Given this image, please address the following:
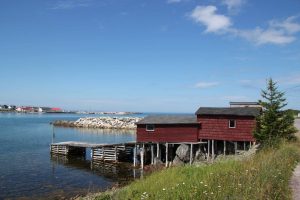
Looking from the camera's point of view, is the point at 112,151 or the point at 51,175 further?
the point at 112,151

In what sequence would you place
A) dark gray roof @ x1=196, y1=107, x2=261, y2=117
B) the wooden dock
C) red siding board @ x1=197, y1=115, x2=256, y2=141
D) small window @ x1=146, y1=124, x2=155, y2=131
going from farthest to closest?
the wooden dock
small window @ x1=146, y1=124, x2=155, y2=131
red siding board @ x1=197, y1=115, x2=256, y2=141
dark gray roof @ x1=196, y1=107, x2=261, y2=117

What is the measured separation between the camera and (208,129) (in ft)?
128

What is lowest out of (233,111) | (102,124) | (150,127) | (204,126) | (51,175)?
(51,175)

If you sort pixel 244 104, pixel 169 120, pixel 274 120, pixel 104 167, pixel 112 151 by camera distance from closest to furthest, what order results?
1. pixel 274 120
2. pixel 169 120
3. pixel 104 167
4. pixel 112 151
5. pixel 244 104

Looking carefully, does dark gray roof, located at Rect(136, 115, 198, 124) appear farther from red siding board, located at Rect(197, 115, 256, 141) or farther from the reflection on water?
the reflection on water

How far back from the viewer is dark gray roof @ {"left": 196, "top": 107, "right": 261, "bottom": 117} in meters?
37.2

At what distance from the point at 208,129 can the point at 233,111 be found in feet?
10.6

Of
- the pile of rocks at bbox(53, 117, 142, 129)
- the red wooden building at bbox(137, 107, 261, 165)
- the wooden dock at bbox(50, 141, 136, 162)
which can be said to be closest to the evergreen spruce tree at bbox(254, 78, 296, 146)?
the red wooden building at bbox(137, 107, 261, 165)

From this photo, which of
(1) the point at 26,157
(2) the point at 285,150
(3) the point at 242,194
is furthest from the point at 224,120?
(3) the point at 242,194

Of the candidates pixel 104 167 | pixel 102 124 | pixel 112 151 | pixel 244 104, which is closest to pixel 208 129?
pixel 244 104

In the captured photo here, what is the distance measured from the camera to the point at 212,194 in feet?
32.6

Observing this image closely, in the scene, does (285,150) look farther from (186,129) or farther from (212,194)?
(186,129)

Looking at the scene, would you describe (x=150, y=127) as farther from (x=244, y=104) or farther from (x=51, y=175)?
(x=244, y=104)

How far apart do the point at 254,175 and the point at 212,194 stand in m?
2.34
